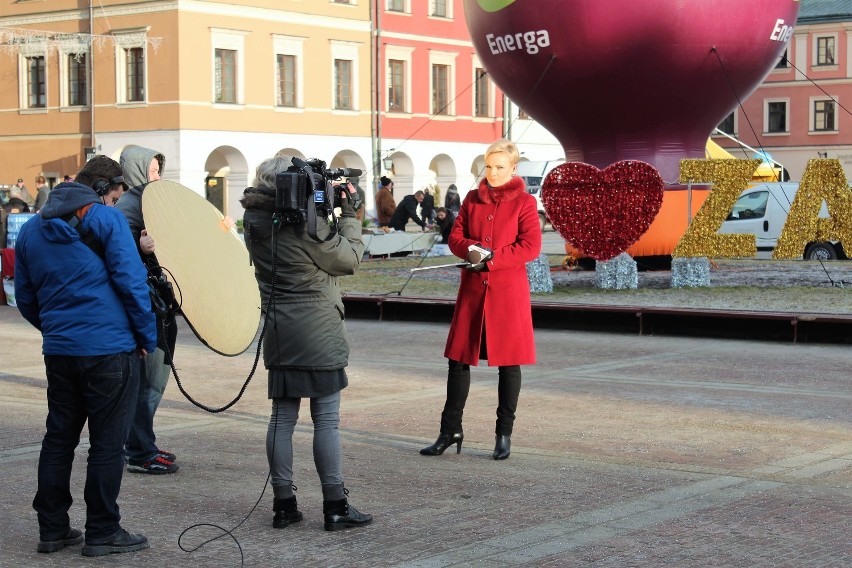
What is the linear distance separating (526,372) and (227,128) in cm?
3879

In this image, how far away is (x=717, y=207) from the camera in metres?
19.3

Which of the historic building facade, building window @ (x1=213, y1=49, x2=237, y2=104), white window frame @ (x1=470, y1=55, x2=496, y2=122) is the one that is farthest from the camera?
the historic building facade

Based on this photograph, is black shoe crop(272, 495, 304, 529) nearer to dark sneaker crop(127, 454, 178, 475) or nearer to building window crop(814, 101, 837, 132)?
dark sneaker crop(127, 454, 178, 475)

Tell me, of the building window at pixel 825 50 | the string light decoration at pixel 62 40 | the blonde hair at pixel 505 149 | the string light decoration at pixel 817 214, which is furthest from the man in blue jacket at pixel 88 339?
the building window at pixel 825 50

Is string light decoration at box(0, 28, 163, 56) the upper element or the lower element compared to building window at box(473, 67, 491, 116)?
upper

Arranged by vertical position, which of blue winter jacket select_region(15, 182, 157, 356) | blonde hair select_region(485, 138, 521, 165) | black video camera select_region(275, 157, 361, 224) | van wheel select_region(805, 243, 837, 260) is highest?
blonde hair select_region(485, 138, 521, 165)

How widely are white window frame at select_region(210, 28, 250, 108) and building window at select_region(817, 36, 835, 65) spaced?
111ft

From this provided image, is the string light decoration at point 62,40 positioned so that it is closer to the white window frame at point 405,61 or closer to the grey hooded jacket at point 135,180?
the white window frame at point 405,61

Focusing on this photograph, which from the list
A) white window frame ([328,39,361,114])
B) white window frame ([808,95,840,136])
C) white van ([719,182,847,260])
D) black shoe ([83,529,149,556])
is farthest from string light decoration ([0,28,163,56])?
black shoe ([83,529,149,556])

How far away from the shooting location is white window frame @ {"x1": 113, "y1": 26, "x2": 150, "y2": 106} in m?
49.2

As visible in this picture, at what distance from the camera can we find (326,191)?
685 cm

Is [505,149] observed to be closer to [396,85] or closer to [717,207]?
[717,207]

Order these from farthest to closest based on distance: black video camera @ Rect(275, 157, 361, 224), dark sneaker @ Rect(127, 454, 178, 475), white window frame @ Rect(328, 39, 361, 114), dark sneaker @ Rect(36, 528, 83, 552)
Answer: white window frame @ Rect(328, 39, 361, 114), dark sneaker @ Rect(127, 454, 178, 475), black video camera @ Rect(275, 157, 361, 224), dark sneaker @ Rect(36, 528, 83, 552)

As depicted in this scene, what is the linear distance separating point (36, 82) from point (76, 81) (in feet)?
7.22
